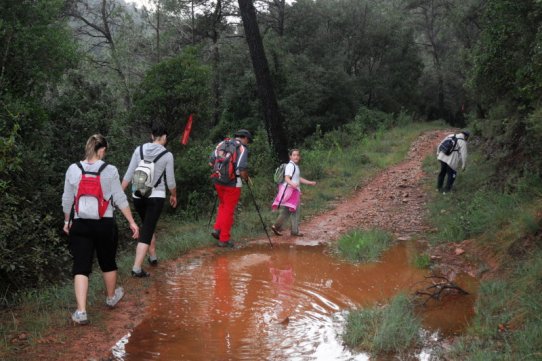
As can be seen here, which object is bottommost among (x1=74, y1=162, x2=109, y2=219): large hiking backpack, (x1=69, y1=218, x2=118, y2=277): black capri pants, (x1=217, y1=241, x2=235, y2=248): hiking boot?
(x1=217, y1=241, x2=235, y2=248): hiking boot

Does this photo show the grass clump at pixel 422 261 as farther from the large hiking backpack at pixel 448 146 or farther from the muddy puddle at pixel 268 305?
the large hiking backpack at pixel 448 146

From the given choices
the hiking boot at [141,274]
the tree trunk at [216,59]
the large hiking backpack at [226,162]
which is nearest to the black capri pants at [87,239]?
the hiking boot at [141,274]

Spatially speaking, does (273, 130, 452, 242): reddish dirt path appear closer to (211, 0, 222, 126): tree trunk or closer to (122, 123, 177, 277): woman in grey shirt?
(122, 123, 177, 277): woman in grey shirt

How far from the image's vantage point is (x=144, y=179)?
576cm

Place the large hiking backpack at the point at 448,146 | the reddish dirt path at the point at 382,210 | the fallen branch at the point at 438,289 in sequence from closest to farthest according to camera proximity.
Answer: the fallen branch at the point at 438,289 → the reddish dirt path at the point at 382,210 → the large hiking backpack at the point at 448,146

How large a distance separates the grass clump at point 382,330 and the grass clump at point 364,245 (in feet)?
7.09

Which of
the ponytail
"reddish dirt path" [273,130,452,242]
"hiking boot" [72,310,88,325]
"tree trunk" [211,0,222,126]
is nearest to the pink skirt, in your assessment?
"reddish dirt path" [273,130,452,242]

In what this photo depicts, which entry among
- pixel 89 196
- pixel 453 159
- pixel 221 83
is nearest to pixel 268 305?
pixel 89 196

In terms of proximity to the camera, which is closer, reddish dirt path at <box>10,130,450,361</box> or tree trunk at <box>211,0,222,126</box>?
reddish dirt path at <box>10,130,450,361</box>

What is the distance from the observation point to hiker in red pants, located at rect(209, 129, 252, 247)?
718 centimetres

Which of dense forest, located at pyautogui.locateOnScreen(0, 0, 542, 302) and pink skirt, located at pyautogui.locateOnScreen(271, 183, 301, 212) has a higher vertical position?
dense forest, located at pyautogui.locateOnScreen(0, 0, 542, 302)

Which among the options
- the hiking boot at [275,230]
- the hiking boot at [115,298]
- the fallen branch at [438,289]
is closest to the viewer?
the hiking boot at [115,298]

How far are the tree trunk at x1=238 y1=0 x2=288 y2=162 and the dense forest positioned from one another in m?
0.03

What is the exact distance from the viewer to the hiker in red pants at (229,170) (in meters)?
7.18
